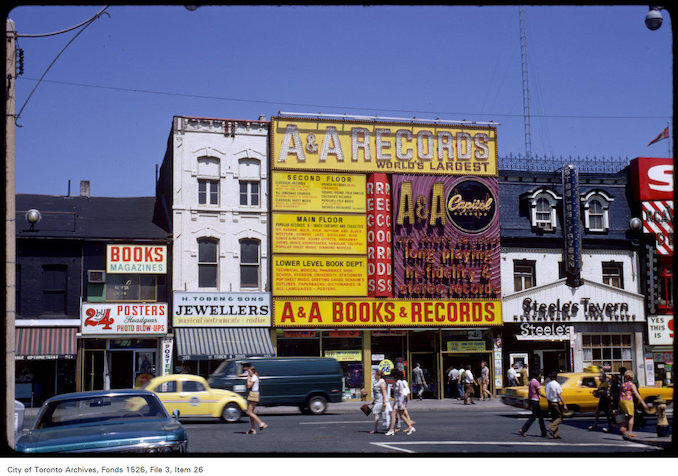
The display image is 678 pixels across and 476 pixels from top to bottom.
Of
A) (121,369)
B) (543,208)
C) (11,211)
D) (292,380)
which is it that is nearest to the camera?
(11,211)

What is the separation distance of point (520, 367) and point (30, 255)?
23026 mm

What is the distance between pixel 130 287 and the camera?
3419cm

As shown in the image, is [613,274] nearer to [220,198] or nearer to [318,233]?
[318,233]

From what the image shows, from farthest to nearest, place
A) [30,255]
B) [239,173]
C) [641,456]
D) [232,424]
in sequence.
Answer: [239,173] < [30,255] < [232,424] < [641,456]

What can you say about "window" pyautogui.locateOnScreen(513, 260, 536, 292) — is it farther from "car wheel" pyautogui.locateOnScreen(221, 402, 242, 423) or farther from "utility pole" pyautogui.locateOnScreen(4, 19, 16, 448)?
"utility pole" pyautogui.locateOnScreen(4, 19, 16, 448)

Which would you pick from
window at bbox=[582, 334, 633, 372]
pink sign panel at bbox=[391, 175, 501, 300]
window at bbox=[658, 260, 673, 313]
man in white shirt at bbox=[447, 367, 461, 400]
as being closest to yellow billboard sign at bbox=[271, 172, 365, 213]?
pink sign panel at bbox=[391, 175, 501, 300]

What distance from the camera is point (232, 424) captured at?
931 inches

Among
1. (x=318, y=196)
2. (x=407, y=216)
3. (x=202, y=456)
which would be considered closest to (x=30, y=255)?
(x=318, y=196)

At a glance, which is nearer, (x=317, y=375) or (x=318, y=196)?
(x=317, y=375)

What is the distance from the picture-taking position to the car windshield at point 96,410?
1137 cm

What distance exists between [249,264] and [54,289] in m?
8.43

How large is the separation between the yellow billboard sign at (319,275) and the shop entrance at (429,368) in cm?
412

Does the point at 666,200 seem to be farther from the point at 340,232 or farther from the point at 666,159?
the point at 340,232

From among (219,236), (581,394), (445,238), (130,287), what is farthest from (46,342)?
(581,394)
